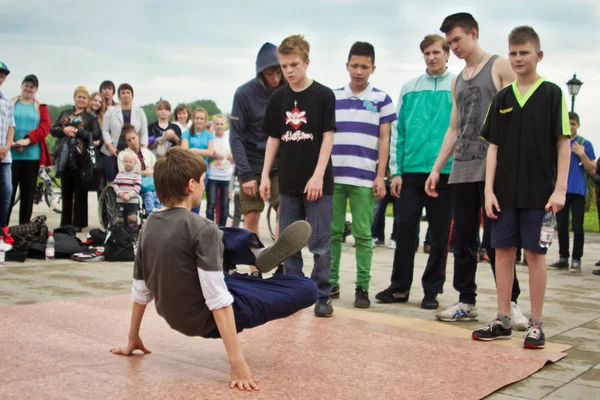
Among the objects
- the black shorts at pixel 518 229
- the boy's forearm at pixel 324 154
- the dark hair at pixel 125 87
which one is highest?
the dark hair at pixel 125 87

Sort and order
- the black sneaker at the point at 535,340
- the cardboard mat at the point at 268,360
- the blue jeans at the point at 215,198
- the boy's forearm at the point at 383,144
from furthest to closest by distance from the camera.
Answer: the blue jeans at the point at 215,198 → the boy's forearm at the point at 383,144 → the black sneaker at the point at 535,340 → the cardboard mat at the point at 268,360

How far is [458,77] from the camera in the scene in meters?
5.21

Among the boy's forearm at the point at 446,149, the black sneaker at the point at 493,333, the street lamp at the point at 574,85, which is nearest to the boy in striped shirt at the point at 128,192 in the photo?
the boy's forearm at the point at 446,149

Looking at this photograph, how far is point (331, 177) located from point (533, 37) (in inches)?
66.0

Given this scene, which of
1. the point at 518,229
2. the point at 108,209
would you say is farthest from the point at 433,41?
the point at 108,209

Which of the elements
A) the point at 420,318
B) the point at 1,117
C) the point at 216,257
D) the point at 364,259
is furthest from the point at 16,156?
the point at 216,257

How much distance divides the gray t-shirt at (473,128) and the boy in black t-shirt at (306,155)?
0.90 metres

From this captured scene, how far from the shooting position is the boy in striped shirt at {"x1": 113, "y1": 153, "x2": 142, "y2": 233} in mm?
9539

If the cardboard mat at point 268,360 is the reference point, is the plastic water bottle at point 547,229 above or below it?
above

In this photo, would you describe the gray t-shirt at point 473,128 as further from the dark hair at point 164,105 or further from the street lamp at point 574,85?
the street lamp at point 574,85

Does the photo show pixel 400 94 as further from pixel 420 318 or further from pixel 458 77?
pixel 420 318

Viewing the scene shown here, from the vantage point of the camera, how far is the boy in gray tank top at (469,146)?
4.96m

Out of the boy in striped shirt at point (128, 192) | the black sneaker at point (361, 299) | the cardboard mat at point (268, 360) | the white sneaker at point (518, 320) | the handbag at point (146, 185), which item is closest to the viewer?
the cardboard mat at point (268, 360)

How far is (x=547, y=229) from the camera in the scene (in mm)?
4250
